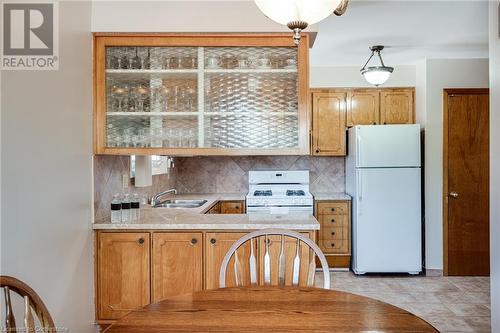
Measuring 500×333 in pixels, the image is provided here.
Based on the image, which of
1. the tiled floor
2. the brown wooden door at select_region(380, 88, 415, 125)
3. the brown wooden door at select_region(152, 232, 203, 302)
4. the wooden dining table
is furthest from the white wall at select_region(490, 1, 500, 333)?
the brown wooden door at select_region(380, 88, 415, 125)

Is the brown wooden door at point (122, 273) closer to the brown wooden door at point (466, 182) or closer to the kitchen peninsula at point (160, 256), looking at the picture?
the kitchen peninsula at point (160, 256)

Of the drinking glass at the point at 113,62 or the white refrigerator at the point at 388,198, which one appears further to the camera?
the white refrigerator at the point at 388,198

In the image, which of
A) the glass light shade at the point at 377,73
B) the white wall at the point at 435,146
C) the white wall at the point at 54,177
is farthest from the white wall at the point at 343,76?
the white wall at the point at 54,177

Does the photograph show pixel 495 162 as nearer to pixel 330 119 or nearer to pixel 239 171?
pixel 330 119

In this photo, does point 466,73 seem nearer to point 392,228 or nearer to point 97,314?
point 392,228

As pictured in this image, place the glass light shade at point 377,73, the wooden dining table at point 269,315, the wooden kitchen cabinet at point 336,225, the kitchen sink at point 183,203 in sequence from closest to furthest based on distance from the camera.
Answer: the wooden dining table at point 269,315
the glass light shade at point 377,73
the kitchen sink at point 183,203
the wooden kitchen cabinet at point 336,225

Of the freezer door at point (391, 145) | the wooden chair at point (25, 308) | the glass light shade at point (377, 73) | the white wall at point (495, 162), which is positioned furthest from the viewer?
the freezer door at point (391, 145)

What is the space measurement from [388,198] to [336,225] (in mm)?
685

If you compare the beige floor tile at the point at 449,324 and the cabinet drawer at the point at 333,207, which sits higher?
the cabinet drawer at the point at 333,207

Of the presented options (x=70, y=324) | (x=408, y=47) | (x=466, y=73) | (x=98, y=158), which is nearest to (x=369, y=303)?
(x=70, y=324)

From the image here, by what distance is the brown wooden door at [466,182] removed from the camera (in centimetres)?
432

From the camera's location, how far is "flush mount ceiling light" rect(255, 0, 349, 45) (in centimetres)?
129

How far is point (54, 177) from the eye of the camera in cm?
212

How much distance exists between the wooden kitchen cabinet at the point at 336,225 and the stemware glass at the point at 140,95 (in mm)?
2560
